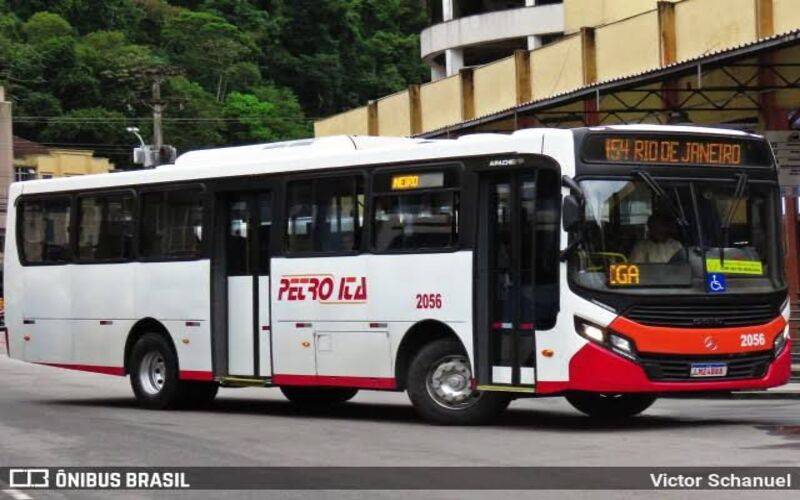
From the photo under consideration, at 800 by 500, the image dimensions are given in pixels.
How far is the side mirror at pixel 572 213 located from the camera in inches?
590

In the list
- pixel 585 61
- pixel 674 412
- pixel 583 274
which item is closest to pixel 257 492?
pixel 583 274

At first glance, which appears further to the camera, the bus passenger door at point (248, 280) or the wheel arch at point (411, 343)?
the bus passenger door at point (248, 280)

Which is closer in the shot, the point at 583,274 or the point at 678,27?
the point at 583,274

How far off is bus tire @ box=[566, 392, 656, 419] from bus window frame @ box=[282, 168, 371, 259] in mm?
2851

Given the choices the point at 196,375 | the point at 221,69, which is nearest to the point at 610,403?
the point at 196,375

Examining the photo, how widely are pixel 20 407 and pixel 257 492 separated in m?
10.2

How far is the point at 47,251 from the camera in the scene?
2195 cm

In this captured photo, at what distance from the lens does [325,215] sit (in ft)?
58.5

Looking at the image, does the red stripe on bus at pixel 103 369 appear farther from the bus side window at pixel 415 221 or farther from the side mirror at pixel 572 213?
the side mirror at pixel 572 213

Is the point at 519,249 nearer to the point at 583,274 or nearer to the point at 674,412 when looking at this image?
the point at 583,274

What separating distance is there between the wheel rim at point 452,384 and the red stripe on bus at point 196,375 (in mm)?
3724

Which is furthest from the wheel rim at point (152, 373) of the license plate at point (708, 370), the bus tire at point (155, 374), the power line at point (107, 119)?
the power line at point (107, 119)

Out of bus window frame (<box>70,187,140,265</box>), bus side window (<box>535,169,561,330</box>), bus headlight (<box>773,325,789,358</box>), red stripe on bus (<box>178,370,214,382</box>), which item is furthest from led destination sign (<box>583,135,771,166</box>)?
bus window frame (<box>70,187,140,265</box>)

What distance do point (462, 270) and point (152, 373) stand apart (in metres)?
5.72
